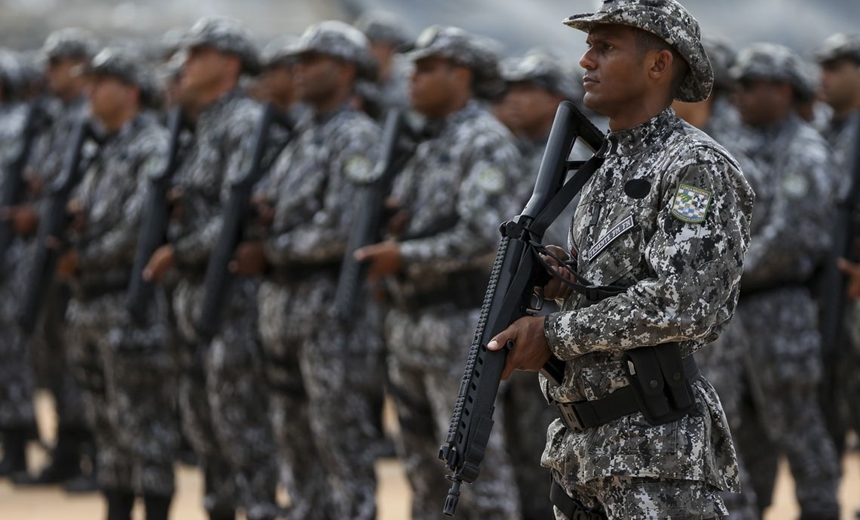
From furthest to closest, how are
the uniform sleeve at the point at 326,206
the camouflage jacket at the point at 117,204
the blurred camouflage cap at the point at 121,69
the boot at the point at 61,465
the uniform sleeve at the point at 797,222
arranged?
the boot at the point at 61,465 < the blurred camouflage cap at the point at 121,69 < the camouflage jacket at the point at 117,204 < the uniform sleeve at the point at 797,222 < the uniform sleeve at the point at 326,206

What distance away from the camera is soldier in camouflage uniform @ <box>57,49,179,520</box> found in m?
6.93

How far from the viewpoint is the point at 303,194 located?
6.35 m

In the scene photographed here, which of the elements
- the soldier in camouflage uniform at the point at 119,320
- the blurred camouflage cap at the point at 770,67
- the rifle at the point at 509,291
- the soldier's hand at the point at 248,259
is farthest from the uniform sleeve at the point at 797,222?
the rifle at the point at 509,291

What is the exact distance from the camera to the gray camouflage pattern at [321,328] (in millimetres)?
6227

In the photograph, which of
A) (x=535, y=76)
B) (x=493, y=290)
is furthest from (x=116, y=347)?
(x=493, y=290)

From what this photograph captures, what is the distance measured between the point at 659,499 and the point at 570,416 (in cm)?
30

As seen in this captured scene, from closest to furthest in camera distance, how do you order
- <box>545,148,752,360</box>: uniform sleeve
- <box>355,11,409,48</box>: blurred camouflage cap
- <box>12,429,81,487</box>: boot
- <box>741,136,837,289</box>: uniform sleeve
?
<box>545,148,752,360</box>: uniform sleeve < <box>741,136,837,289</box>: uniform sleeve < <box>12,429,81,487</box>: boot < <box>355,11,409,48</box>: blurred camouflage cap

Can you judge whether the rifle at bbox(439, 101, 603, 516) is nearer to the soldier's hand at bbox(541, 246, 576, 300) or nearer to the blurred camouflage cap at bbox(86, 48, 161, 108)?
the soldier's hand at bbox(541, 246, 576, 300)

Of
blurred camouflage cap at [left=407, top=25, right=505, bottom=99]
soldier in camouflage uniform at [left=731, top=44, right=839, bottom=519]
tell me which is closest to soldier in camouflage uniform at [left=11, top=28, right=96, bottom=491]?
blurred camouflage cap at [left=407, top=25, right=505, bottom=99]

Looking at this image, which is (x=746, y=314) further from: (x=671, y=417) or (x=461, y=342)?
(x=671, y=417)

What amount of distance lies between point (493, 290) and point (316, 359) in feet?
10.1

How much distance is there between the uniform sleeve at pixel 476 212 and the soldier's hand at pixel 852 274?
180cm

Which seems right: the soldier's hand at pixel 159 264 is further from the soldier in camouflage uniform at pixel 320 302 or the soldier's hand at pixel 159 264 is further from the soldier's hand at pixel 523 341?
the soldier's hand at pixel 523 341

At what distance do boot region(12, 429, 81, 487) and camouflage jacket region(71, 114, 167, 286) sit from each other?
2.25 meters
